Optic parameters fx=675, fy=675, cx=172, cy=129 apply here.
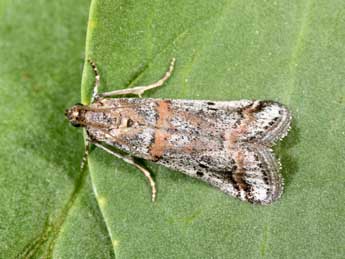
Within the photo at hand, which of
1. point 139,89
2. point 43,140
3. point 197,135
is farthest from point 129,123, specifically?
point 43,140

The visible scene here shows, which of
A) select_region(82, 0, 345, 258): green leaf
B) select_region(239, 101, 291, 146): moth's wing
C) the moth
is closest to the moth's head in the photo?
the moth

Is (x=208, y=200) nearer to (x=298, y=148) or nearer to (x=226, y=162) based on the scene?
(x=226, y=162)

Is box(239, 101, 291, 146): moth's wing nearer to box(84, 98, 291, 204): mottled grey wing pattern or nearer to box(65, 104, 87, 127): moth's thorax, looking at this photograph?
box(84, 98, 291, 204): mottled grey wing pattern

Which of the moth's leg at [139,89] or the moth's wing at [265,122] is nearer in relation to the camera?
the moth's wing at [265,122]

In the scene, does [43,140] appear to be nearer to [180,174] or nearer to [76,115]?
[76,115]

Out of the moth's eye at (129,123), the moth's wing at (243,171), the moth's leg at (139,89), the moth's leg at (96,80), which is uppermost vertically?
the moth's leg at (96,80)

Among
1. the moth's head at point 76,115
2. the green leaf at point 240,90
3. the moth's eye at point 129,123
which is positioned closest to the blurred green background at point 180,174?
the green leaf at point 240,90

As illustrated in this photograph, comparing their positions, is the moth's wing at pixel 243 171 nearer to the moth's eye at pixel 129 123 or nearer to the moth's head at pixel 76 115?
the moth's eye at pixel 129 123
